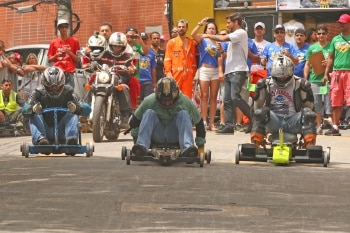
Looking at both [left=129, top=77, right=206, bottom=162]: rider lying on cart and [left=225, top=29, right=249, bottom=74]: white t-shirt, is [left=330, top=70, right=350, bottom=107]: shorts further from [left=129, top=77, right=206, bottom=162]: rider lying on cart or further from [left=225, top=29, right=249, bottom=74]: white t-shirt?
[left=129, top=77, right=206, bottom=162]: rider lying on cart

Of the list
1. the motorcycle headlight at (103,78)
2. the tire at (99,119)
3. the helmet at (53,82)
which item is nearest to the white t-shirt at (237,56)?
the motorcycle headlight at (103,78)

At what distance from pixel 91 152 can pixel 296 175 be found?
3.62 metres

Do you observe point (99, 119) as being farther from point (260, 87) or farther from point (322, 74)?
point (322, 74)

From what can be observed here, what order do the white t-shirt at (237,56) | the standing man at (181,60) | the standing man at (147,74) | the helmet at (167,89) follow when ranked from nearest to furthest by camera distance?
the helmet at (167,89) → the white t-shirt at (237,56) → the standing man at (181,60) → the standing man at (147,74)

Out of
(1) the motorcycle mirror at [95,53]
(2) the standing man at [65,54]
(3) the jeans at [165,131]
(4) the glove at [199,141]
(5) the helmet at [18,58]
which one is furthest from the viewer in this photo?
(5) the helmet at [18,58]

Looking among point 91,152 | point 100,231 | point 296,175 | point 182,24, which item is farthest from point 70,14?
point 100,231

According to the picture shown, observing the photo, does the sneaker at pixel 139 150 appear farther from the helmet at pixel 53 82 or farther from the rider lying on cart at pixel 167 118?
the helmet at pixel 53 82

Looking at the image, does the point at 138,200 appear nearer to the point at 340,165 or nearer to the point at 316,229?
the point at 316,229

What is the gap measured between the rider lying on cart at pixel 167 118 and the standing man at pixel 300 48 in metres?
6.84

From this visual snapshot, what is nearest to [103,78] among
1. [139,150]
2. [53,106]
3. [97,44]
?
[97,44]

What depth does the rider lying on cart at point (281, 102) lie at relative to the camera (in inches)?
709

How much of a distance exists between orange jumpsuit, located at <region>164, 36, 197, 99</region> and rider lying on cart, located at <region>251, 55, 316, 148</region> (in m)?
6.57

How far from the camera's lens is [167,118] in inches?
688

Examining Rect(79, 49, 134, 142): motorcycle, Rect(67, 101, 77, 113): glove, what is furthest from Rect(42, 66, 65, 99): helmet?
Rect(79, 49, 134, 142): motorcycle
